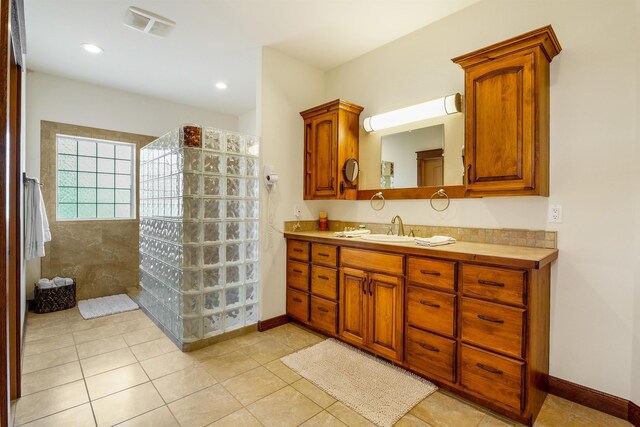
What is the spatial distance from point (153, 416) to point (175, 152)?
1984mm

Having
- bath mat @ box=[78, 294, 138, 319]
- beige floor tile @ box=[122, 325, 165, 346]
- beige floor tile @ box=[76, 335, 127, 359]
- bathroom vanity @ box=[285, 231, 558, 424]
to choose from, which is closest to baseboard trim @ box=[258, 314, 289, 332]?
bathroom vanity @ box=[285, 231, 558, 424]

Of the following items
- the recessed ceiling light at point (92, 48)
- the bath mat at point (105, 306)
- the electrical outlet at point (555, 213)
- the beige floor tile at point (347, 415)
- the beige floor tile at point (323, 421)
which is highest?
the recessed ceiling light at point (92, 48)

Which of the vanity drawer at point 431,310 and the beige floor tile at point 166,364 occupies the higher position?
the vanity drawer at point 431,310

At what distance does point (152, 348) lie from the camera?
2.68 m

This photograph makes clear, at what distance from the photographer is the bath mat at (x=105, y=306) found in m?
3.46

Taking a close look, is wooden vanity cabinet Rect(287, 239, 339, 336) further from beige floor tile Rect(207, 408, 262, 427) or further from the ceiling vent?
the ceiling vent

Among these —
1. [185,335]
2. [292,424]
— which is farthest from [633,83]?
[185,335]

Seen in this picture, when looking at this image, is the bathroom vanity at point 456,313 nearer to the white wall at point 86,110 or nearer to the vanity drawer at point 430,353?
the vanity drawer at point 430,353

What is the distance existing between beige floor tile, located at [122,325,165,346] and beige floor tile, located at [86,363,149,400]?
494 mm

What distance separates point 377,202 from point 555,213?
1.45 m

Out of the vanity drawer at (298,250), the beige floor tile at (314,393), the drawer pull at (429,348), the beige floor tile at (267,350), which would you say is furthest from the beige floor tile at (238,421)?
the vanity drawer at (298,250)

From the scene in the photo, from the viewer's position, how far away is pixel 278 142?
3.22 m

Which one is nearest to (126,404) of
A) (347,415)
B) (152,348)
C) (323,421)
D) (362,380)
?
(152,348)

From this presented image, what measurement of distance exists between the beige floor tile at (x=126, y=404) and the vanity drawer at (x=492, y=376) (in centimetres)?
190
